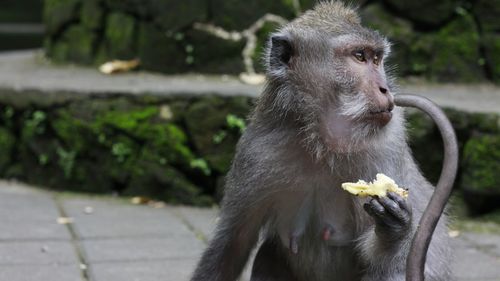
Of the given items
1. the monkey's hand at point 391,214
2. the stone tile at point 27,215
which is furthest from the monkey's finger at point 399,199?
the stone tile at point 27,215

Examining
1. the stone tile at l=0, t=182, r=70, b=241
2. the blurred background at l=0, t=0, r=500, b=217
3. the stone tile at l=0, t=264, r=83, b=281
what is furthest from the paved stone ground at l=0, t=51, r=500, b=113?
the stone tile at l=0, t=264, r=83, b=281

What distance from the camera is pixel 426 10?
24.9 feet

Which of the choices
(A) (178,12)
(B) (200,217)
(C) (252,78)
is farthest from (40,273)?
(A) (178,12)

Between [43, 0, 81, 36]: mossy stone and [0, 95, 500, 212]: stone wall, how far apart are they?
1.36 m

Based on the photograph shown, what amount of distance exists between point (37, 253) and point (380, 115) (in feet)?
8.73

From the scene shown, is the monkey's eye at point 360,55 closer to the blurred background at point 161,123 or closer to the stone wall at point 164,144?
the blurred background at point 161,123

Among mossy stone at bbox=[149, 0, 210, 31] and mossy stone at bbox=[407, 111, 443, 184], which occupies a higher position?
mossy stone at bbox=[149, 0, 210, 31]

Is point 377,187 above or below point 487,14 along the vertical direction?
below

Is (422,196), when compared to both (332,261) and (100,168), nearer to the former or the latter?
(332,261)

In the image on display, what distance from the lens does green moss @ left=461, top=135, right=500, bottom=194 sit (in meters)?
6.27

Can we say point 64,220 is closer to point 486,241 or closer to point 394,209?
point 486,241

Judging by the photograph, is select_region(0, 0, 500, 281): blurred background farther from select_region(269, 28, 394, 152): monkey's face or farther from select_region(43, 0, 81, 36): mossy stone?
select_region(269, 28, 394, 152): monkey's face

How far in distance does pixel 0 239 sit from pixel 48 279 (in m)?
0.93

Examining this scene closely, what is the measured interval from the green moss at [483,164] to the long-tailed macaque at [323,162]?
2415 mm
